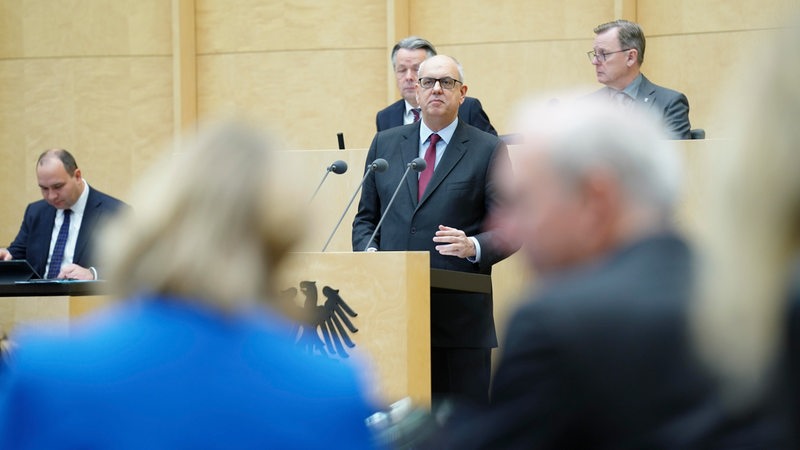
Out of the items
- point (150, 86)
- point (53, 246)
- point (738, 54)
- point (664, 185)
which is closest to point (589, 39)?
point (738, 54)

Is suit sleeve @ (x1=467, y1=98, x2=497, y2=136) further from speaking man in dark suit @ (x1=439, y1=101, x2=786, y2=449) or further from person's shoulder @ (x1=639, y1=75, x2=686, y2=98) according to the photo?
speaking man in dark suit @ (x1=439, y1=101, x2=786, y2=449)

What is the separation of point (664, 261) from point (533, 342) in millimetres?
182

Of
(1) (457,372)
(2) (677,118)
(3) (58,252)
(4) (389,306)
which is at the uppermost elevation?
(2) (677,118)

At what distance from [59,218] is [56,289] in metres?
2.18

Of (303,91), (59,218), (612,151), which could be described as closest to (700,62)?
(303,91)

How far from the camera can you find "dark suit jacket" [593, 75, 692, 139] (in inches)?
236

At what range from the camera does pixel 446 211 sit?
17.1 ft

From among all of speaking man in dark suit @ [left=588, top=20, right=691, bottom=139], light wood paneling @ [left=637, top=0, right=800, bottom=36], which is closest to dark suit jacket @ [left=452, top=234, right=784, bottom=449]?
speaking man in dark suit @ [left=588, top=20, right=691, bottom=139]

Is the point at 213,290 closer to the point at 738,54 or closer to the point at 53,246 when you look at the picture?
the point at 53,246

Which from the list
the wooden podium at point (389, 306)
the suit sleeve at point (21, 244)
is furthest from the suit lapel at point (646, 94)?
the suit sleeve at point (21, 244)

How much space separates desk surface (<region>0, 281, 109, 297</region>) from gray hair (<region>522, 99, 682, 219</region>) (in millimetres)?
3549

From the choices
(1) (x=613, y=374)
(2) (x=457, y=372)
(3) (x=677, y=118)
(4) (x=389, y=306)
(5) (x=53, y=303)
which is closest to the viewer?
(1) (x=613, y=374)

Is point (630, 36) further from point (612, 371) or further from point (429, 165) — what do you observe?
point (612, 371)

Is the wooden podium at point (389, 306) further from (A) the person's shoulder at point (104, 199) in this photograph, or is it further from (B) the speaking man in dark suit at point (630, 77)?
(A) the person's shoulder at point (104, 199)
